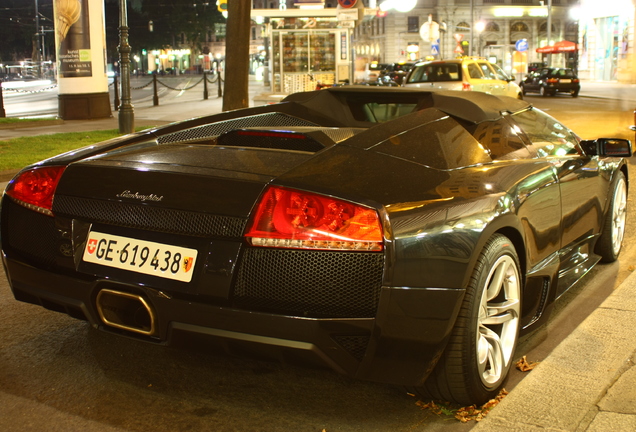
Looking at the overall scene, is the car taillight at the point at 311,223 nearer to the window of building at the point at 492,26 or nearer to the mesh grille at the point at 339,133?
the mesh grille at the point at 339,133

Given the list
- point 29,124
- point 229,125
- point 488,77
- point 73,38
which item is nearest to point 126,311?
point 229,125

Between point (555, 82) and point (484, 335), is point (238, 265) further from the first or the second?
point (555, 82)

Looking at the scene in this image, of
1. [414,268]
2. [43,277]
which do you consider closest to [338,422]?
[414,268]

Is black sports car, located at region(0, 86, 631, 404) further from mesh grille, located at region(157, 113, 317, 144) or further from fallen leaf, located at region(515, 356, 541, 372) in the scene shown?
mesh grille, located at region(157, 113, 317, 144)

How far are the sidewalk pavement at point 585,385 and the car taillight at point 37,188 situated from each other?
1.99 metres

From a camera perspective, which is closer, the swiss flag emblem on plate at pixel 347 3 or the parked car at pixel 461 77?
the parked car at pixel 461 77

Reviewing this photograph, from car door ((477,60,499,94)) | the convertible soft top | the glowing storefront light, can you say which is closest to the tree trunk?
car door ((477,60,499,94))

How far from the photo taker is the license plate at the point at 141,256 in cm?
289

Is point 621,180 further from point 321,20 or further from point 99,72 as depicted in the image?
point 321,20

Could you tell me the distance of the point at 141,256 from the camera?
2.97 m

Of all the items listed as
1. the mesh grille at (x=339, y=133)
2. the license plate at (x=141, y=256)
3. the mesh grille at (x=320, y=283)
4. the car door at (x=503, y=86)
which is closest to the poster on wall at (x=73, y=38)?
the car door at (x=503, y=86)

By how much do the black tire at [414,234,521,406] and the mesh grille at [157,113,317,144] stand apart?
1682 millimetres

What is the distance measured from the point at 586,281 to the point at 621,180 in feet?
2.63

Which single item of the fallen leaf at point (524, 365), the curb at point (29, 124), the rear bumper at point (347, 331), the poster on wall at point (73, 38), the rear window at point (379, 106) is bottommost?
the fallen leaf at point (524, 365)
